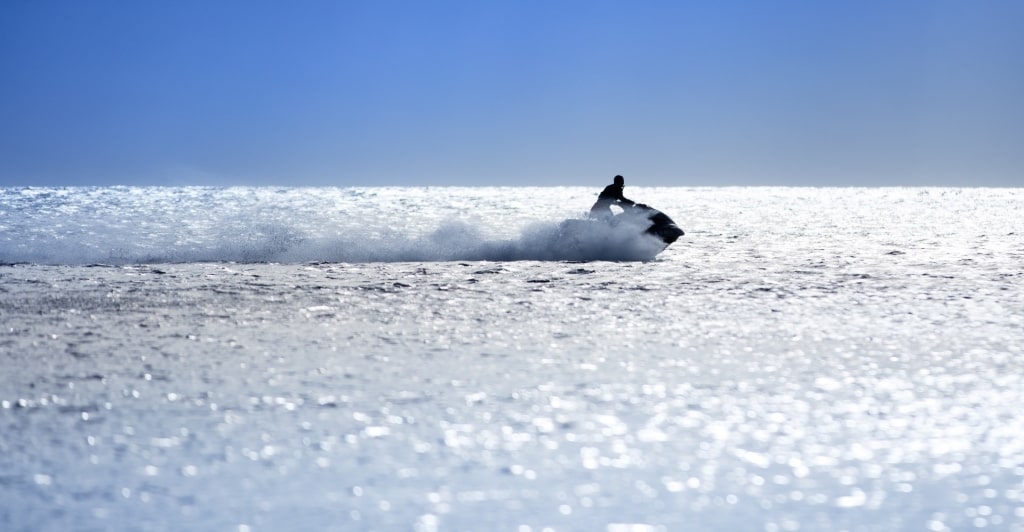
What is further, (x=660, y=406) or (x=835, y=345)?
(x=835, y=345)

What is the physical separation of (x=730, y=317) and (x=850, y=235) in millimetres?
25212

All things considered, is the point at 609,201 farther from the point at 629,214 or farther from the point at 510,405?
the point at 510,405

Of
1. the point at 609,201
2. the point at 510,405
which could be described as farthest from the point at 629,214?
the point at 510,405

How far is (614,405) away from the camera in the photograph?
7957 mm

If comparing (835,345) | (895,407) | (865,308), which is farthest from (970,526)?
(865,308)

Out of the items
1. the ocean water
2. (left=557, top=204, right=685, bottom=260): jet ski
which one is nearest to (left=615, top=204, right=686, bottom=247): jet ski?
(left=557, top=204, right=685, bottom=260): jet ski

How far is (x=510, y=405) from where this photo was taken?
7.95 m

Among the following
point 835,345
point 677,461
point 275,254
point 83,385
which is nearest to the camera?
point 677,461

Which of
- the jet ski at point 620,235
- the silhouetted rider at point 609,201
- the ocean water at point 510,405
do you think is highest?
the silhouetted rider at point 609,201

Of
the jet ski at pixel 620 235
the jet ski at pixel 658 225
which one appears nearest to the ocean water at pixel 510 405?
the jet ski at pixel 620 235

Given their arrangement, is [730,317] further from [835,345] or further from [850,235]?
[850,235]

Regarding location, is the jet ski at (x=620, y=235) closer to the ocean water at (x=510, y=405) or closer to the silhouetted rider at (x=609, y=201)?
the silhouetted rider at (x=609, y=201)

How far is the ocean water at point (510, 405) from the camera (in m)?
5.67

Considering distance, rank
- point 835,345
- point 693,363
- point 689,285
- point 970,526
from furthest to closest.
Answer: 1. point 689,285
2. point 835,345
3. point 693,363
4. point 970,526
